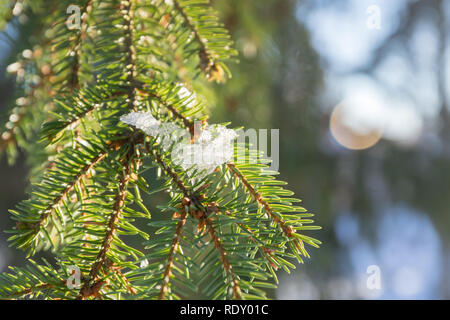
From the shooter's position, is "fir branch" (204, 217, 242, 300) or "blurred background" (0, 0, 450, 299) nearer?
"fir branch" (204, 217, 242, 300)

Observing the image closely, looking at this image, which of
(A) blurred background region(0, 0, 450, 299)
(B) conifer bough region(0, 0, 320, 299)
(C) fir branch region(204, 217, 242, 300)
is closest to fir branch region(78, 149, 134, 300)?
(B) conifer bough region(0, 0, 320, 299)

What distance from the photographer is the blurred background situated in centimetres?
114

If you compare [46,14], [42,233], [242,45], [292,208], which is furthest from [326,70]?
[42,233]

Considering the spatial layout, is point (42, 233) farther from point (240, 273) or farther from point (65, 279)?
point (240, 273)

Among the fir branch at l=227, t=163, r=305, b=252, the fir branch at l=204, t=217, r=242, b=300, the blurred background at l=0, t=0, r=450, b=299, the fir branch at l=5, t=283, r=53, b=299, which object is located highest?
the blurred background at l=0, t=0, r=450, b=299

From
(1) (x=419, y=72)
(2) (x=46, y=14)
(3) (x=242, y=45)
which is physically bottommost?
(2) (x=46, y=14)

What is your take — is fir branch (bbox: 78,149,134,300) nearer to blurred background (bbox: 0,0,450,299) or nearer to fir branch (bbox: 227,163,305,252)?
fir branch (bbox: 227,163,305,252)

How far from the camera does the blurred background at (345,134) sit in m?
1.14

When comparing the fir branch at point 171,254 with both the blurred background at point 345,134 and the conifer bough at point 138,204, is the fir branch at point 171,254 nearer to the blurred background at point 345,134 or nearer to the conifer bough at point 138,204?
the conifer bough at point 138,204

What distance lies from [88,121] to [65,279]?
0.19 m

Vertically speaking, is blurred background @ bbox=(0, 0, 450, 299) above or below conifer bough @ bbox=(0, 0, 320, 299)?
above

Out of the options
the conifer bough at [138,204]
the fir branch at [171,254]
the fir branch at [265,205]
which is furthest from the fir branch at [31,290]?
the fir branch at [265,205]

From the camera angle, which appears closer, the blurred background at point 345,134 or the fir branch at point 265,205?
the fir branch at point 265,205

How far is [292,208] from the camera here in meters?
0.40
